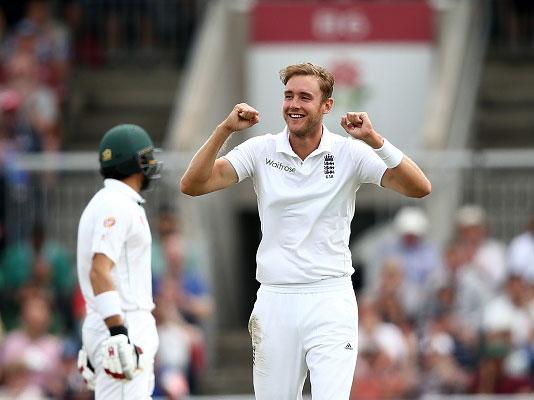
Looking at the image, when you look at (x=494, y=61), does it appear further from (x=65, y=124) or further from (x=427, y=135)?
(x=65, y=124)

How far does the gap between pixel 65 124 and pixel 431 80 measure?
183 inches

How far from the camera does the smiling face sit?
10.3 meters

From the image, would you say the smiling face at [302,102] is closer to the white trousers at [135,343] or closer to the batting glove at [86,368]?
the white trousers at [135,343]

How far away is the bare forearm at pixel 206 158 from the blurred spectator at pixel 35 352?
6.63m

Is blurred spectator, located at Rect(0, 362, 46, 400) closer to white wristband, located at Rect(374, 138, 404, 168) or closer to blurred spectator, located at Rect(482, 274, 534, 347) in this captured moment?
blurred spectator, located at Rect(482, 274, 534, 347)

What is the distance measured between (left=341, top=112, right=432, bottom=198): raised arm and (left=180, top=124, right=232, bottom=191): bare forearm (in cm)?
71

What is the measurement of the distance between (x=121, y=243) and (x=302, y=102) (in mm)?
1474

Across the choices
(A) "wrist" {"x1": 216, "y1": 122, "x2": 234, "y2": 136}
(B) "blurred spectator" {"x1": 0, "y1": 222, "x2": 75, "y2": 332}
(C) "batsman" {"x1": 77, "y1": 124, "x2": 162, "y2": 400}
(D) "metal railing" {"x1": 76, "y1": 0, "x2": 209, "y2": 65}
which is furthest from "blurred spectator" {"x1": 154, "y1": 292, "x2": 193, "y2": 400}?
(A) "wrist" {"x1": 216, "y1": 122, "x2": 234, "y2": 136}

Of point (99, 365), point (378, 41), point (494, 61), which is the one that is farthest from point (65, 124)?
point (99, 365)

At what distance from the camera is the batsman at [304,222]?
10289mm

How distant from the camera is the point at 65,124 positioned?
872 inches

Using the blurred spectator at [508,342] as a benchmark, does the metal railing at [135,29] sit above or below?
above

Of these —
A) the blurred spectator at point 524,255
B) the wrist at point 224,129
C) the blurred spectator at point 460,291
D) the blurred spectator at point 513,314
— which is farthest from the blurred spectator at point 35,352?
the wrist at point 224,129

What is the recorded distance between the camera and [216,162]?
1045 cm
